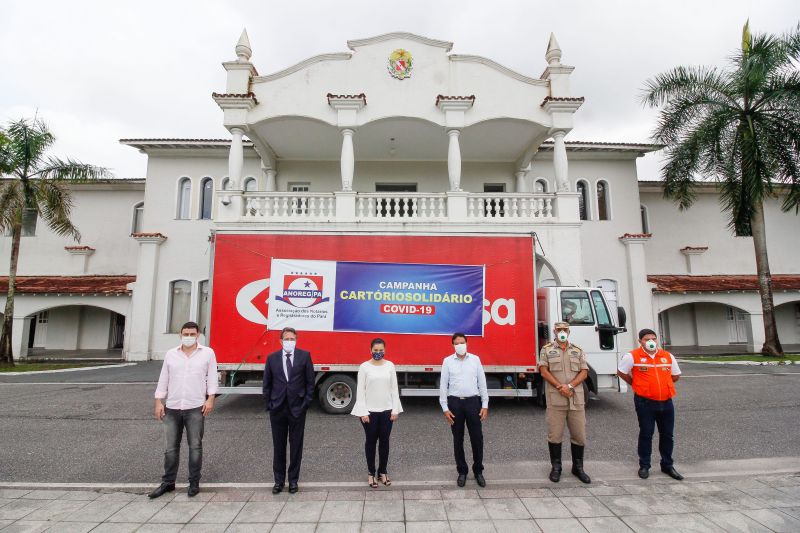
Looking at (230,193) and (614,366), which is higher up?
(230,193)

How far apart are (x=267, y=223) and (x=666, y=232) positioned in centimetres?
1739

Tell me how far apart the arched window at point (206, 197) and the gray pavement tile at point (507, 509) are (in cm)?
1566

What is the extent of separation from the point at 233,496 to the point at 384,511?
168cm

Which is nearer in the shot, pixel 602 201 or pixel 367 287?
pixel 367 287

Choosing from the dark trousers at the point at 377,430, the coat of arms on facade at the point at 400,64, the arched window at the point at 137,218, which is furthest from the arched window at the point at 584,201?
the arched window at the point at 137,218

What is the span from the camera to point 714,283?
16594 mm

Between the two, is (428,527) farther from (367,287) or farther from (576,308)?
(576,308)

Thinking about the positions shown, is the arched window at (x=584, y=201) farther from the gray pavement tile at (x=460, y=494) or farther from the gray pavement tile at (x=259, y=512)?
the gray pavement tile at (x=259, y=512)

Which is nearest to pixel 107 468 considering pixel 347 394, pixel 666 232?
pixel 347 394

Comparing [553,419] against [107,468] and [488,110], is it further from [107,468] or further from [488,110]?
[488,110]

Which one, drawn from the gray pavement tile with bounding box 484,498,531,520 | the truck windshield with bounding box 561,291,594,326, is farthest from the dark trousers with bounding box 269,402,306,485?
the truck windshield with bounding box 561,291,594,326

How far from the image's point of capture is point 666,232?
1816 centimetres

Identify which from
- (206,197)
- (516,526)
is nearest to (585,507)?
(516,526)

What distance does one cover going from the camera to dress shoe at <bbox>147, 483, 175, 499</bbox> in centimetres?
429
